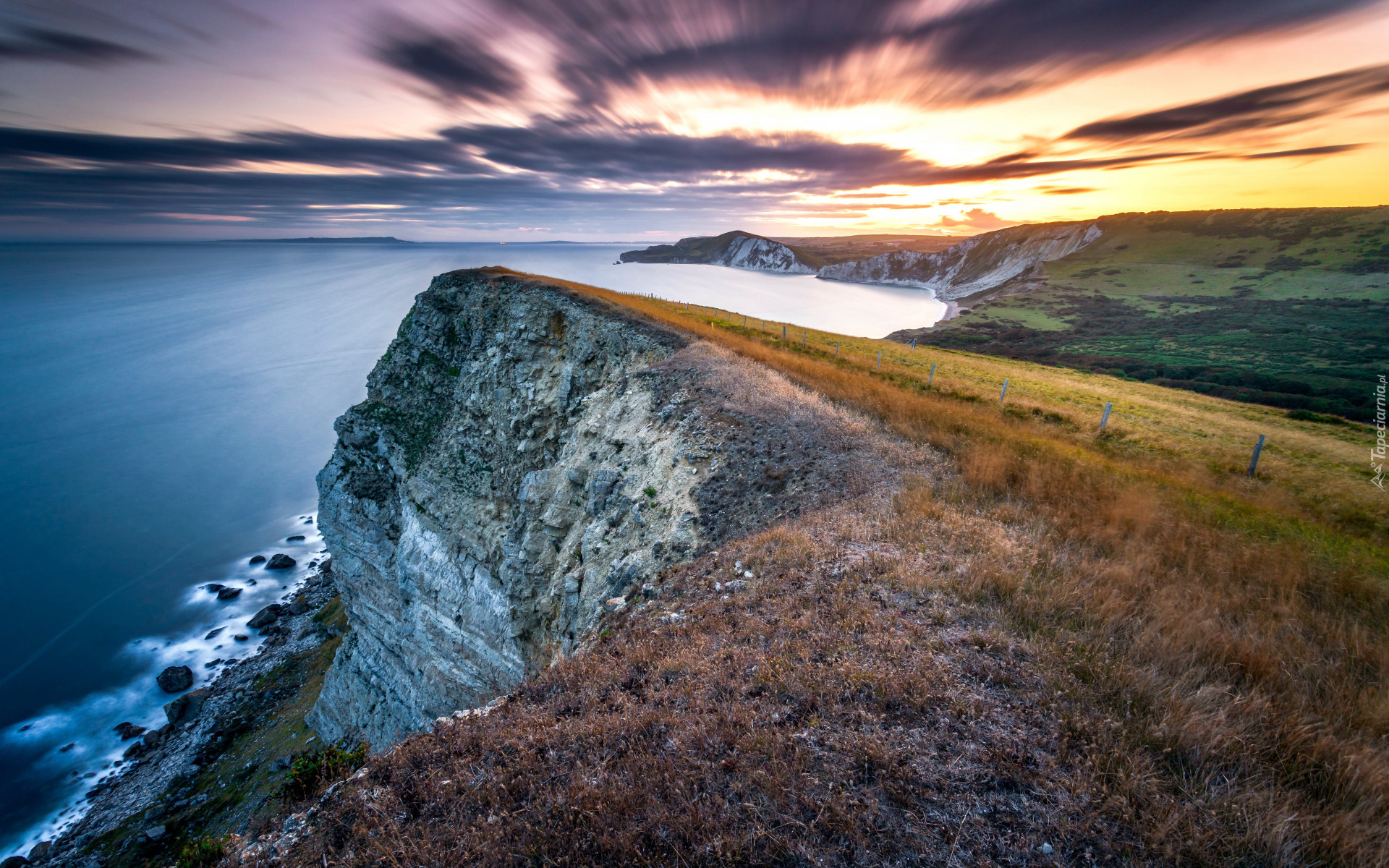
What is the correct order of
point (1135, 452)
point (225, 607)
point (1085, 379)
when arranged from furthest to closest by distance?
point (225, 607)
point (1085, 379)
point (1135, 452)

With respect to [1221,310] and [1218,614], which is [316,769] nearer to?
[1218,614]

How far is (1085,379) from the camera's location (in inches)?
1491

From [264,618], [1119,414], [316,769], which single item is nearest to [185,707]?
[264,618]

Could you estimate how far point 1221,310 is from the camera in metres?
83.2

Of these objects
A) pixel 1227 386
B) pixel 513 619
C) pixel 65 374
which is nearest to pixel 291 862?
pixel 513 619

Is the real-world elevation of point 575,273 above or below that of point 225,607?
above

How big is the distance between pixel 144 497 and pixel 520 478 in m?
75.4

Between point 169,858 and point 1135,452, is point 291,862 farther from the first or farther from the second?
point 169,858

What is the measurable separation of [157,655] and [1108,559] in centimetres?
6122

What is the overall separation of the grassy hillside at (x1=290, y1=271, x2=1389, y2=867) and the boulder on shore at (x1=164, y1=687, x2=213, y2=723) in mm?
42550

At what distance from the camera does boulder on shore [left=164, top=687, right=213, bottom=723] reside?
1223 inches

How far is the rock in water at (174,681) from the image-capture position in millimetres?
35156

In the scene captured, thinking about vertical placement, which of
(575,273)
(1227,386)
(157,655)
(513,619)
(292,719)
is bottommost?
(157,655)

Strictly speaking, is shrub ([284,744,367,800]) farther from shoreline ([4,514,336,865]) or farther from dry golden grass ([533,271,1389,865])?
shoreline ([4,514,336,865])
